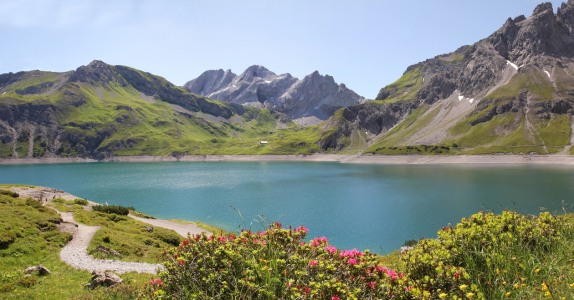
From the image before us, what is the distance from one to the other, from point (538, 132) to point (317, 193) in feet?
684

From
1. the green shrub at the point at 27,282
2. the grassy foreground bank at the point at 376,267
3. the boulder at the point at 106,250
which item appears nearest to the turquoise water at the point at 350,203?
the boulder at the point at 106,250

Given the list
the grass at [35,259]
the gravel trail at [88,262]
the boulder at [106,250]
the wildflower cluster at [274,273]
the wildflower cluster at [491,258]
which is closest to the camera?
the wildflower cluster at [274,273]

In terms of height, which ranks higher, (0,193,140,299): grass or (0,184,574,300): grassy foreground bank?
(0,184,574,300): grassy foreground bank

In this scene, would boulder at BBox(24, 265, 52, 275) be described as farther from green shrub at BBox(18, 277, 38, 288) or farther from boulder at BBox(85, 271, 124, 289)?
boulder at BBox(85, 271, 124, 289)

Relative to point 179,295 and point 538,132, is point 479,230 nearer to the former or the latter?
point 179,295

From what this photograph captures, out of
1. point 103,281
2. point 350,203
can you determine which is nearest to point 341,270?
point 103,281

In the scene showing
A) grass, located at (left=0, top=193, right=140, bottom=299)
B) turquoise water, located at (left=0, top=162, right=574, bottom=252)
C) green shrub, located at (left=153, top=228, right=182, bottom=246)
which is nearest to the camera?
grass, located at (left=0, top=193, right=140, bottom=299)

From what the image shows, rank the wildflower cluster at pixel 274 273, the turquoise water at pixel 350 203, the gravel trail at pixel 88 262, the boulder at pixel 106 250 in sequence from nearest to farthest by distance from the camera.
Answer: the wildflower cluster at pixel 274 273, the gravel trail at pixel 88 262, the boulder at pixel 106 250, the turquoise water at pixel 350 203

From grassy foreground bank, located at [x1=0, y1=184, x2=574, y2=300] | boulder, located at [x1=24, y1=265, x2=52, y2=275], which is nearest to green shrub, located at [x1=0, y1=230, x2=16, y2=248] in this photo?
boulder, located at [x1=24, y1=265, x2=52, y2=275]

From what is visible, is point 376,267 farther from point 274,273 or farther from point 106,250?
point 106,250

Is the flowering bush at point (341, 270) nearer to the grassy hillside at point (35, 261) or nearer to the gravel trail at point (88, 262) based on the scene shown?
the grassy hillside at point (35, 261)

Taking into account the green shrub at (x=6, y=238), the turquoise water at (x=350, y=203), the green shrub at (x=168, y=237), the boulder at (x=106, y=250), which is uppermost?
the green shrub at (x=6, y=238)

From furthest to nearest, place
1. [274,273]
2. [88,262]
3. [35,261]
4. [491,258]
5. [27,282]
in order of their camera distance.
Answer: [88,262], [35,261], [27,282], [491,258], [274,273]

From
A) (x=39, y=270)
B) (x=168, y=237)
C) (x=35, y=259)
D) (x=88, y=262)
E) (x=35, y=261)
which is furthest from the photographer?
(x=168, y=237)
